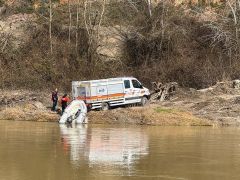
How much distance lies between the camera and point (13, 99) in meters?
40.3

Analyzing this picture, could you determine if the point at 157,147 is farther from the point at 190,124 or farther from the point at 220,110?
the point at 220,110

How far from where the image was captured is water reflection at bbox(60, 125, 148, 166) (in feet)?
54.5

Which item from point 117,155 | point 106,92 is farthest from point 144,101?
point 117,155

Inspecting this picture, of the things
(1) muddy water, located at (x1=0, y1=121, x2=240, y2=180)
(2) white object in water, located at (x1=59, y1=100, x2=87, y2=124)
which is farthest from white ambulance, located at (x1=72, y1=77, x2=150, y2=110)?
(1) muddy water, located at (x1=0, y1=121, x2=240, y2=180)

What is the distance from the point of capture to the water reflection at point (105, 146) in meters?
16.6

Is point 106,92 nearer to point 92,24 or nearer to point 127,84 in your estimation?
point 127,84

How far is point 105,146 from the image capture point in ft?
66.6

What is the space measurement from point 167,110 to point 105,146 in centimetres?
1365

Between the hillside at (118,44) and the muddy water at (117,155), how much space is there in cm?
2463

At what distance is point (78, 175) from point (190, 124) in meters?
19.6

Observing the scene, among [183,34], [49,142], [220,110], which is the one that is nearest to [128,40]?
[183,34]

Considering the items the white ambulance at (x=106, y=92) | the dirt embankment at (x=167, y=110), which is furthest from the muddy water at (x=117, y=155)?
the white ambulance at (x=106, y=92)

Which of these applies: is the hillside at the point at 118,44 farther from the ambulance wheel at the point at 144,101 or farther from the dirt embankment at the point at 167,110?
the ambulance wheel at the point at 144,101

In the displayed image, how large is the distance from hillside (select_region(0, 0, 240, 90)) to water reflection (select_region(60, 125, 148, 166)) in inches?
→ 958
